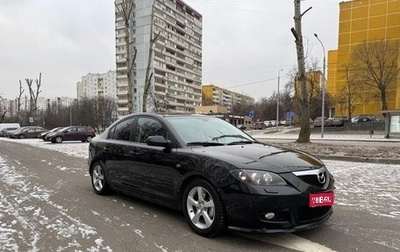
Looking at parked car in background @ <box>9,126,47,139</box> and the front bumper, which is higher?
the front bumper

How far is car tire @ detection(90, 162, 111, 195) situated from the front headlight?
3.42 m

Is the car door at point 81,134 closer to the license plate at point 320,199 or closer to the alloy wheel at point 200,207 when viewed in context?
the alloy wheel at point 200,207

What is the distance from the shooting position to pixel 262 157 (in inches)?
171

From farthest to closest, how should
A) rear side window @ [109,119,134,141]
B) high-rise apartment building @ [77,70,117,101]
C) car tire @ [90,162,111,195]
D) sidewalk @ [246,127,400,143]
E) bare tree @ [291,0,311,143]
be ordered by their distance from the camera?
high-rise apartment building @ [77,70,117,101] → sidewalk @ [246,127,400,143] → bare tree @ [291,0,311,143] → car tire @ [90,162,111,195] → rear side window @ [109,119,134,141]

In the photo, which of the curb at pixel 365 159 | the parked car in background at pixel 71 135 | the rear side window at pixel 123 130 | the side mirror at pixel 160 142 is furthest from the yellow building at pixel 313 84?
the side mirror at pixel 160 142

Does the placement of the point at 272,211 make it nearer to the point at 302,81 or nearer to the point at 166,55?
the point at 302,81

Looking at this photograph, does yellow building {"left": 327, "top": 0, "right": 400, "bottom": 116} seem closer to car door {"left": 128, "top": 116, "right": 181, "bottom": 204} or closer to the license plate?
car door {"left": 128, "top": 116, "right": 181, "bottom": 204}

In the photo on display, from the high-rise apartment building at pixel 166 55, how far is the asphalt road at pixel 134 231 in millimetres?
75433

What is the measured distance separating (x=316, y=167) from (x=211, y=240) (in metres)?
1.52

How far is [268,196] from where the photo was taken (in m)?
3.89

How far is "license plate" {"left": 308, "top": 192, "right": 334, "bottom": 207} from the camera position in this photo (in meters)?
4.04

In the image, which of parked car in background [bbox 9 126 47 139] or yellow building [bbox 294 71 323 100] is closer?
parked car in background [bbox 9 126 47 139]

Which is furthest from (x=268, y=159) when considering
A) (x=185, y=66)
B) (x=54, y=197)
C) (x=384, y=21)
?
(x=185, y=66)

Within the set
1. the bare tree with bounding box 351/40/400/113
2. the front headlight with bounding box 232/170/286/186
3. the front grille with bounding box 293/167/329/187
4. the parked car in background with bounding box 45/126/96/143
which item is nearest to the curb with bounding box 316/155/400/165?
the front grille with bounding box 293/167/329/187
